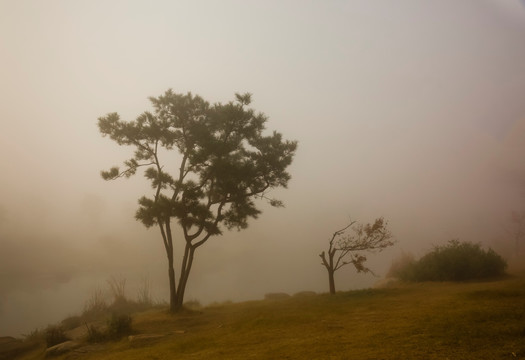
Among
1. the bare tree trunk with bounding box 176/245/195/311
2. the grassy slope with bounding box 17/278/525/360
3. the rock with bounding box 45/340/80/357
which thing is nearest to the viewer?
the grassy slope with bounding box 17/278/525/360

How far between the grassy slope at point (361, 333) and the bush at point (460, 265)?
31.2ft

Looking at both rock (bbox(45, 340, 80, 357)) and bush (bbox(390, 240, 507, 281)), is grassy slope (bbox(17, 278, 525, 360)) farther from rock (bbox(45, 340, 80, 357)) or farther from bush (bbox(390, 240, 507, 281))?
bush (bbox(390, 240, 507, 281))

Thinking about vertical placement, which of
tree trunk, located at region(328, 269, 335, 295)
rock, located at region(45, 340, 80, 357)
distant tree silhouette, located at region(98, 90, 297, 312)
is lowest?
rock, located at region(45, 340, 80, 357)

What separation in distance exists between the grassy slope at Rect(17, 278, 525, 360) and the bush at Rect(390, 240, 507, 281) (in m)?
9.51

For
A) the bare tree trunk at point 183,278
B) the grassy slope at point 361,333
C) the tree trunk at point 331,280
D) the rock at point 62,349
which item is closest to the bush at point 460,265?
the tree trunk at point 331,280

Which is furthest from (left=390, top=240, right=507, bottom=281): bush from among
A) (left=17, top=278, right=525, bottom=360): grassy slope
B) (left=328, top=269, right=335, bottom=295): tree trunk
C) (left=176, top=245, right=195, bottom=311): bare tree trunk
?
(left=176, top=245, right=195, bottom=311): bare tree trunk

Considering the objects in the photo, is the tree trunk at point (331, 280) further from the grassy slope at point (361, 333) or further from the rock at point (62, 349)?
the rock at point (62, 349)

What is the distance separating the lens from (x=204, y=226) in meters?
19.9

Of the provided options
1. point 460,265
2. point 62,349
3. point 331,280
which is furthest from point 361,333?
point 460,265

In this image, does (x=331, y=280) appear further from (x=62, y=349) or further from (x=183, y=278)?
(x=62, y=349)

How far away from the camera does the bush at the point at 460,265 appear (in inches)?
885

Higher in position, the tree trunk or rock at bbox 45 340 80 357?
the tree trunk

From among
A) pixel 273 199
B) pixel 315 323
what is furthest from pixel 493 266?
pixel 315 323

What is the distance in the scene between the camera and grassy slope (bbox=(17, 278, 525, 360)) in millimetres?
6859
